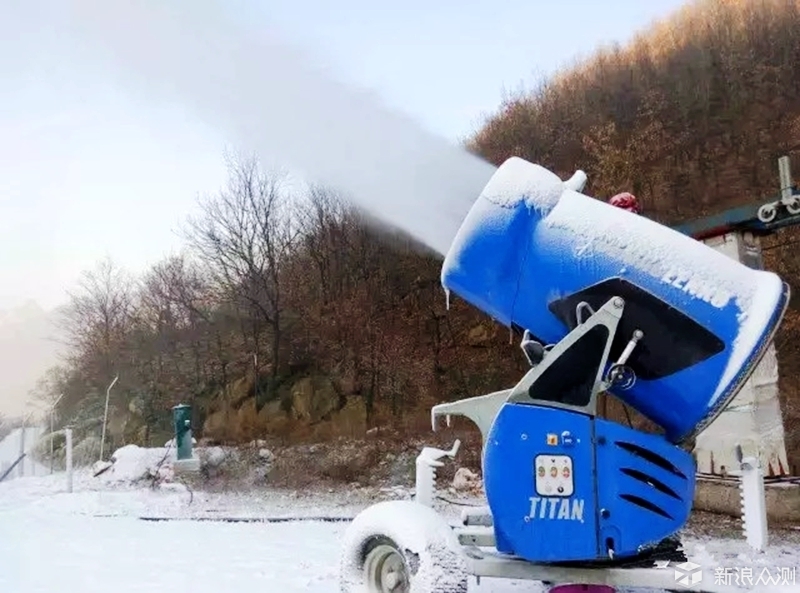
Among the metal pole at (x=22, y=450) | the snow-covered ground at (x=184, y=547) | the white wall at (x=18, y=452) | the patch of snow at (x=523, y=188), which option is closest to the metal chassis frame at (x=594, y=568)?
the patch of snow at (x=523, y=188)

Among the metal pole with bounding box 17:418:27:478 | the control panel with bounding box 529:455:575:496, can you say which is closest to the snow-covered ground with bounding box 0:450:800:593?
the control panel with bounding box 529:455:575:496

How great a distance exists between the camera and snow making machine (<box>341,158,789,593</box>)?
160 inches

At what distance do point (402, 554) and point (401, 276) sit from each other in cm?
2012

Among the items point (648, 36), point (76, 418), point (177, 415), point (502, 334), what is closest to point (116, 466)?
point (177, 415)

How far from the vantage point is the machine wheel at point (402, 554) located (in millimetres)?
4273

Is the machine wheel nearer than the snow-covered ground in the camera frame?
Yes

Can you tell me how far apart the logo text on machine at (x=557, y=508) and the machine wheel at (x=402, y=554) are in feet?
1.87

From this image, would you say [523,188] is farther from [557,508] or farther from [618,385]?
[557,508]

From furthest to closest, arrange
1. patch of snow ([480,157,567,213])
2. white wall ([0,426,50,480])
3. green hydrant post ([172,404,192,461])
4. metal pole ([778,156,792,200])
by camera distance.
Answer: white wall ([0,426,50,480]) → green hydrant post ([172,404,192,461]) → metal pole ([778,156,792,200]) → patch of snow ([480,157,567,213])

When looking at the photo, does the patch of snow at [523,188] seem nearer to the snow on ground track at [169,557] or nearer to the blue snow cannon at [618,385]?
the blue snow cannon at [618,385]

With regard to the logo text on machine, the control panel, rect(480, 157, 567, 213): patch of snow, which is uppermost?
rect(480, 157, 567, 213): patch of snow

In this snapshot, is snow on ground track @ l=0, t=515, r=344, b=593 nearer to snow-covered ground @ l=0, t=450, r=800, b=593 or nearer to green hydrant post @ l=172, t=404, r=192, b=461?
snow-covered ground @ l=0, t=450, r=800, b=593

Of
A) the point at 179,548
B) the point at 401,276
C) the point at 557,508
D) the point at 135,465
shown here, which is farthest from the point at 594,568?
the point at 401,276

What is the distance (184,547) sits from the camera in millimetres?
8219
